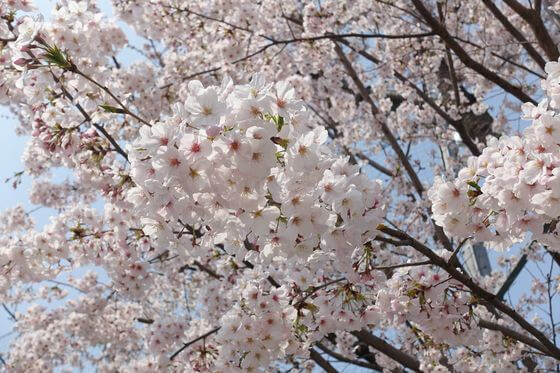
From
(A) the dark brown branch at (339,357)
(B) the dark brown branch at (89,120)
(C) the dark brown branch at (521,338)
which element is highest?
(A) the dark brown branch at (339,357)

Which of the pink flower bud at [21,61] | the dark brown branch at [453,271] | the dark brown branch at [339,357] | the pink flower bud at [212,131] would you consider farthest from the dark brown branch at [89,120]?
the dark brown branch at [339,357]

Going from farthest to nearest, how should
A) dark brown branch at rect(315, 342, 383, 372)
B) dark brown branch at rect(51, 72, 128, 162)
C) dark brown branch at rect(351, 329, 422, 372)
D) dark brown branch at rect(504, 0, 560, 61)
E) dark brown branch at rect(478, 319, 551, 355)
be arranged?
dark brown branch at rect(315, 342, 383, 372) < dark brown branch at rect(351, 329, 422, 372) < dark brown branch at rect(504, 0, 560, 61) < dark brown branch at rect(478, 319, 551, 355) < dark brown branch at rect(51, 72, 128, 162)

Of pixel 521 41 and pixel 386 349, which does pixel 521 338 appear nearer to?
pixel 386 349

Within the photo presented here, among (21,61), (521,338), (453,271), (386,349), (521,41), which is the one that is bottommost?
(453,271)

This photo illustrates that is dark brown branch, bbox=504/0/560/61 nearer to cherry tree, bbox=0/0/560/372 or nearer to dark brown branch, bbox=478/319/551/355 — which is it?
cherry tree, bbox=0/0/560/372

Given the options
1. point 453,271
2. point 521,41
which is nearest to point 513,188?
→ point 453,271

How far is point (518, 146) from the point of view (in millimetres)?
1824

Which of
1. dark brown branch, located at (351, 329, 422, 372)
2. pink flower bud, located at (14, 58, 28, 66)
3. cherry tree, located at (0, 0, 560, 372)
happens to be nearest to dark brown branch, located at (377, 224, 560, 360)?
cherry tree, located at (0, 0, 560, 372)

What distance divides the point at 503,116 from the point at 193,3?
510 centimetres

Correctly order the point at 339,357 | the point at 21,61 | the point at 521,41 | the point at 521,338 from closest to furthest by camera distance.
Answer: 1. the point at 21,61
2. the point at 521,338
3. the point at 521,41
4. the point at 339,357

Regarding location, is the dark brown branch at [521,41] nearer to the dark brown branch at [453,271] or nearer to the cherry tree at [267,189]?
the cherry tree at [267,189]

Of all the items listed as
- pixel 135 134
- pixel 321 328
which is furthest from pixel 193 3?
pixel 321 328

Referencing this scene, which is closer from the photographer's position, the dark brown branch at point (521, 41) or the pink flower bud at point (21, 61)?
the pink flower bud at point (21, 61)

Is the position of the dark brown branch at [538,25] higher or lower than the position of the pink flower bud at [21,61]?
higher
